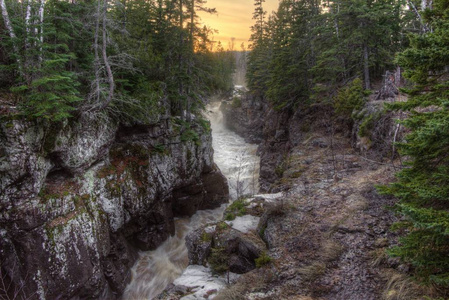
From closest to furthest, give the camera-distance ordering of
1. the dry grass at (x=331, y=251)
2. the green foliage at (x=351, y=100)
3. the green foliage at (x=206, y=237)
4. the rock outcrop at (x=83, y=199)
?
the dry grass at (x=331, y=251)
the rock outcrop at (x=83, y=199)
the green foliage at (x=206, y=237)
the green foliage at (x=351, y=100)

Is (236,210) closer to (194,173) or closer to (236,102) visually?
(194,173)

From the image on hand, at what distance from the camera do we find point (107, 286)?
39.5 ft

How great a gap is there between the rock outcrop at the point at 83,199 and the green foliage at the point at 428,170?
10069 mm

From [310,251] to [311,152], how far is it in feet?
32.8

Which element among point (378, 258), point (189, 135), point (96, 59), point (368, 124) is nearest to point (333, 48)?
point (368, 124)

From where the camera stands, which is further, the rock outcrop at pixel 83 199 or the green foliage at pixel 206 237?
the green foliage at pixel 206 237

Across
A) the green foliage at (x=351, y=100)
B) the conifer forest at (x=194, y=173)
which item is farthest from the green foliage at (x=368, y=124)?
the green foliage at (x=351, y=100)

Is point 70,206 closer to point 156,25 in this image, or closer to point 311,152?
point 311,152

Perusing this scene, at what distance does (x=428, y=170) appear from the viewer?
461 centimetres

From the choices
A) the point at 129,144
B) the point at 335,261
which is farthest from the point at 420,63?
the point at 129,144

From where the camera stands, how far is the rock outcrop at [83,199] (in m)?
9.27

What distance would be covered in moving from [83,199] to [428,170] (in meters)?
12.5

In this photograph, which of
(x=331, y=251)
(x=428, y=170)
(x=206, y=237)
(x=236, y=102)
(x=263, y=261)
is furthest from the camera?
(x=236, y=102)

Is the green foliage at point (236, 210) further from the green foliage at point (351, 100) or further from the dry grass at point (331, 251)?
the green foliage at point (351, 100)
